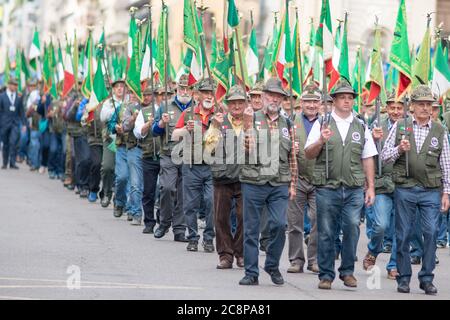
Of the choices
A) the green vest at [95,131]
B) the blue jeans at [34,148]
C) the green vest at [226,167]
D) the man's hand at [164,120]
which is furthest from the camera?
the blue jeans at [34,148]

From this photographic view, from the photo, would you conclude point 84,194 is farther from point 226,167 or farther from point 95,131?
point 226,167

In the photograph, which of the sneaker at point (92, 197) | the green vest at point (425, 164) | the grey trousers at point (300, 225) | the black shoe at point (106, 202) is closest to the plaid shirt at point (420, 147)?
the green vest at point (425, 164)

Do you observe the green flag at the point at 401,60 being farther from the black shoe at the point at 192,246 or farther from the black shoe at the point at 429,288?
the black shoe at the point at 192,246

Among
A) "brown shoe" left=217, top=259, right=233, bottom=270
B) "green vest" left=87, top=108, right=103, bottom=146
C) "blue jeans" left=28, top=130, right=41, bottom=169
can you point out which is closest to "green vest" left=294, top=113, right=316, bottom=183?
"brown shoe" left=217, top=259, right=233, bottom=270

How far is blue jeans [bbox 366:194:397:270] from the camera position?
15.8m

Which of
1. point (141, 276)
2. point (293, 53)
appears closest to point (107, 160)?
point (293, 53)

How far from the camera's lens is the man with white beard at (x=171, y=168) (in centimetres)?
1855

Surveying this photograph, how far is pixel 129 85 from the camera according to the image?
21219 millimetres

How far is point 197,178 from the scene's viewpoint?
17594 millimetres

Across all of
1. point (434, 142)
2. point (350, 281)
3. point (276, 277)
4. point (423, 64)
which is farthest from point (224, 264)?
point (423, 64)

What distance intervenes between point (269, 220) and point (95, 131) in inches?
455

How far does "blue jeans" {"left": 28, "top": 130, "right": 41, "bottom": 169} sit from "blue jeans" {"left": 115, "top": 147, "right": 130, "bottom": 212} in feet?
40.5

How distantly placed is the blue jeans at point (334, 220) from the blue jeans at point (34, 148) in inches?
822

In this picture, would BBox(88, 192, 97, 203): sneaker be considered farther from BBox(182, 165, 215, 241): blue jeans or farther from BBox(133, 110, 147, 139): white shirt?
BBox(182, 165, 215, 241): blue jeans
